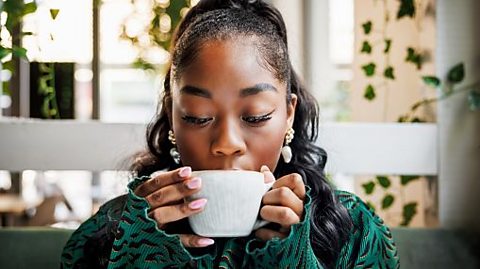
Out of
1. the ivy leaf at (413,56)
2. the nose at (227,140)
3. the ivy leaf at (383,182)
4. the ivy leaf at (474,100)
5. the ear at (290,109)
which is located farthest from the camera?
the ivy leaf at (383,182)

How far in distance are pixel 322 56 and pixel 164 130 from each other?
1076 millimetres

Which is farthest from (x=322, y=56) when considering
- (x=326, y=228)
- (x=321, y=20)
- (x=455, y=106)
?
(x=326, y=228)

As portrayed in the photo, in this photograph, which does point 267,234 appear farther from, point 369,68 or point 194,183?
point 369,68

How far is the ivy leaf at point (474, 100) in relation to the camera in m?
1.26

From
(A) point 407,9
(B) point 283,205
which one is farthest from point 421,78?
(B) point 283,205

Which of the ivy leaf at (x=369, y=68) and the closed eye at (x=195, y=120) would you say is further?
the ivy leaf at (x=369, y=68)

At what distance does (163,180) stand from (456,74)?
703 mm

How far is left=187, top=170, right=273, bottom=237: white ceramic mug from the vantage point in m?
0.76

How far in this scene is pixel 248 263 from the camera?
905mm

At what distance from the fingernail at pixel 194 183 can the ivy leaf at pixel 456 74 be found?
70cm

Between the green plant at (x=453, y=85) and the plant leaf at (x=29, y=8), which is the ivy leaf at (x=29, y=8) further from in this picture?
the green plant at (x=453, y=85)

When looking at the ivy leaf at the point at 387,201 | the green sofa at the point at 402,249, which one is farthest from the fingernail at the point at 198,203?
the ivy leaf at the point at 387,201

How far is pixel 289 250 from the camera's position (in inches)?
33.3

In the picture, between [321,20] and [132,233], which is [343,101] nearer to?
[321,20]
